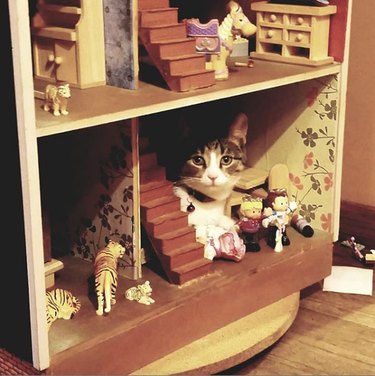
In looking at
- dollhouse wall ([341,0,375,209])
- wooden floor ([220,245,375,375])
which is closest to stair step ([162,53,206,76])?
wooden floor ([220,245,375,375])

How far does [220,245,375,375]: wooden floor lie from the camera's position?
1113mm

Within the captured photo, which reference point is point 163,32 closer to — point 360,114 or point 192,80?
point 192,80

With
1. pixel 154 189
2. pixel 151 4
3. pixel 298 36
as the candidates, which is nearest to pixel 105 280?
pixel 154 189

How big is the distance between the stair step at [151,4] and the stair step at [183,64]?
8 centimetres

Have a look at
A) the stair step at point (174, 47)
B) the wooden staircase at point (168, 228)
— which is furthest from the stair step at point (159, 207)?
the stair step at point (174, 47)

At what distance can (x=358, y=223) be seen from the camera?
5.17ft

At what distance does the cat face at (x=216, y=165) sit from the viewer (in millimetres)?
1224

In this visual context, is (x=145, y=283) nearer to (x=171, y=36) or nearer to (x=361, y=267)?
(x=171, y=36)

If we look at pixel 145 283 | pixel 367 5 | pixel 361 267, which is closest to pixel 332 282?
pixel 361 267

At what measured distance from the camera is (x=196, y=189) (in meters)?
1.25

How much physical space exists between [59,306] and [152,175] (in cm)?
24

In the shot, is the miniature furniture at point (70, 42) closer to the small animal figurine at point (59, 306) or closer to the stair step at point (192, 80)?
the stair step at point (192, 80)

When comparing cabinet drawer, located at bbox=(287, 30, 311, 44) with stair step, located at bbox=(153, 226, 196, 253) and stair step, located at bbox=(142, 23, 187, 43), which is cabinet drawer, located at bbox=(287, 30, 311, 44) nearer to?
stair step, located at bbox=(142, 23, 187, 43)

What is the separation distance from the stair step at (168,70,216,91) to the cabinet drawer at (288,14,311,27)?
0.24 metres
